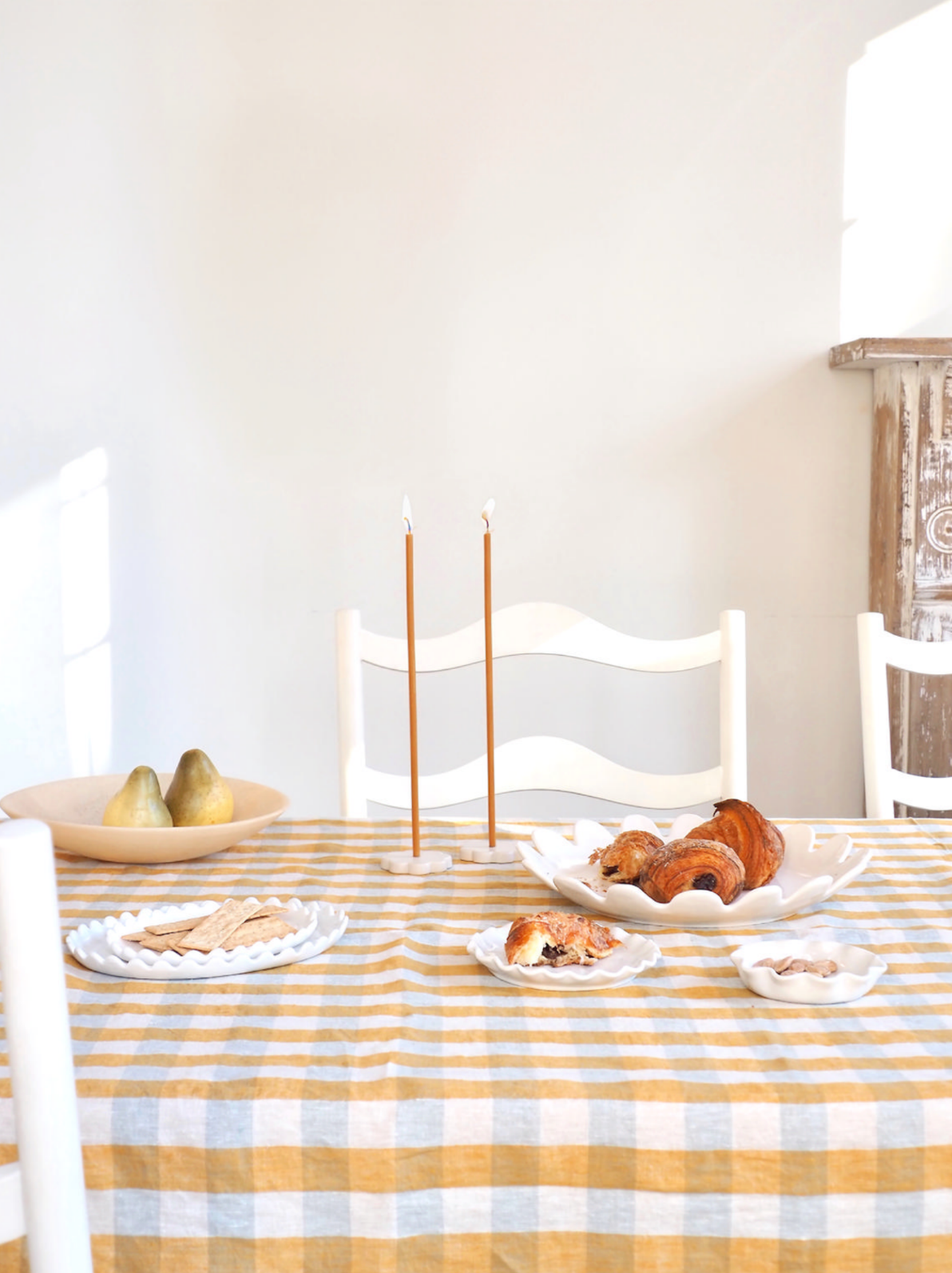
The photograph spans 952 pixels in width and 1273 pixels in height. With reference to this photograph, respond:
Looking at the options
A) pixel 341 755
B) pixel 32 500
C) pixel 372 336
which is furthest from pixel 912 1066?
pixel 32 500

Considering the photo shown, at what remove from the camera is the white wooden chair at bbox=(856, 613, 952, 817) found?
59.2 inches

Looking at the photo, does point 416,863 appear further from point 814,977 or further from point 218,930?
point 814,977

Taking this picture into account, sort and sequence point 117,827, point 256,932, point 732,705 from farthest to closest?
point 732,705 → point 117,827 → point 256,932

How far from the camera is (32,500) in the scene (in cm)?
247

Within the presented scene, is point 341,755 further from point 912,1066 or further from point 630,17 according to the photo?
point 630,17

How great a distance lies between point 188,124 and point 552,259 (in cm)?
78

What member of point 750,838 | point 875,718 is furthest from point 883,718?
point 750,838

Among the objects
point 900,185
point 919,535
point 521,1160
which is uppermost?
point 900,185

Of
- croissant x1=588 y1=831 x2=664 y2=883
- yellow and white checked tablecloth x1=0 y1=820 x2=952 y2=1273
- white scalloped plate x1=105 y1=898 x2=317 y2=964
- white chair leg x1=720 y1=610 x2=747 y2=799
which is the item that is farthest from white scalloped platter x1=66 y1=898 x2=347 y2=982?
white chair leg x1=720 y1=610 x2=747 y2=799

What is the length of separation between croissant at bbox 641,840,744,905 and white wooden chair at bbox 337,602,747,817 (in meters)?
0.51

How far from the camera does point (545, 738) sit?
1.50 metres

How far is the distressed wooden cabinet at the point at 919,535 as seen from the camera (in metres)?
2.29

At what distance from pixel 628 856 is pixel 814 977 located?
248 mm

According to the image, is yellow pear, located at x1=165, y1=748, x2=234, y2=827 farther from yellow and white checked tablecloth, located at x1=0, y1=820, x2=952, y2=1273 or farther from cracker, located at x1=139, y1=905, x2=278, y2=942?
yellow and white checked tablecloth, located at x1=0, y1=820, x2=952, y2=1273
